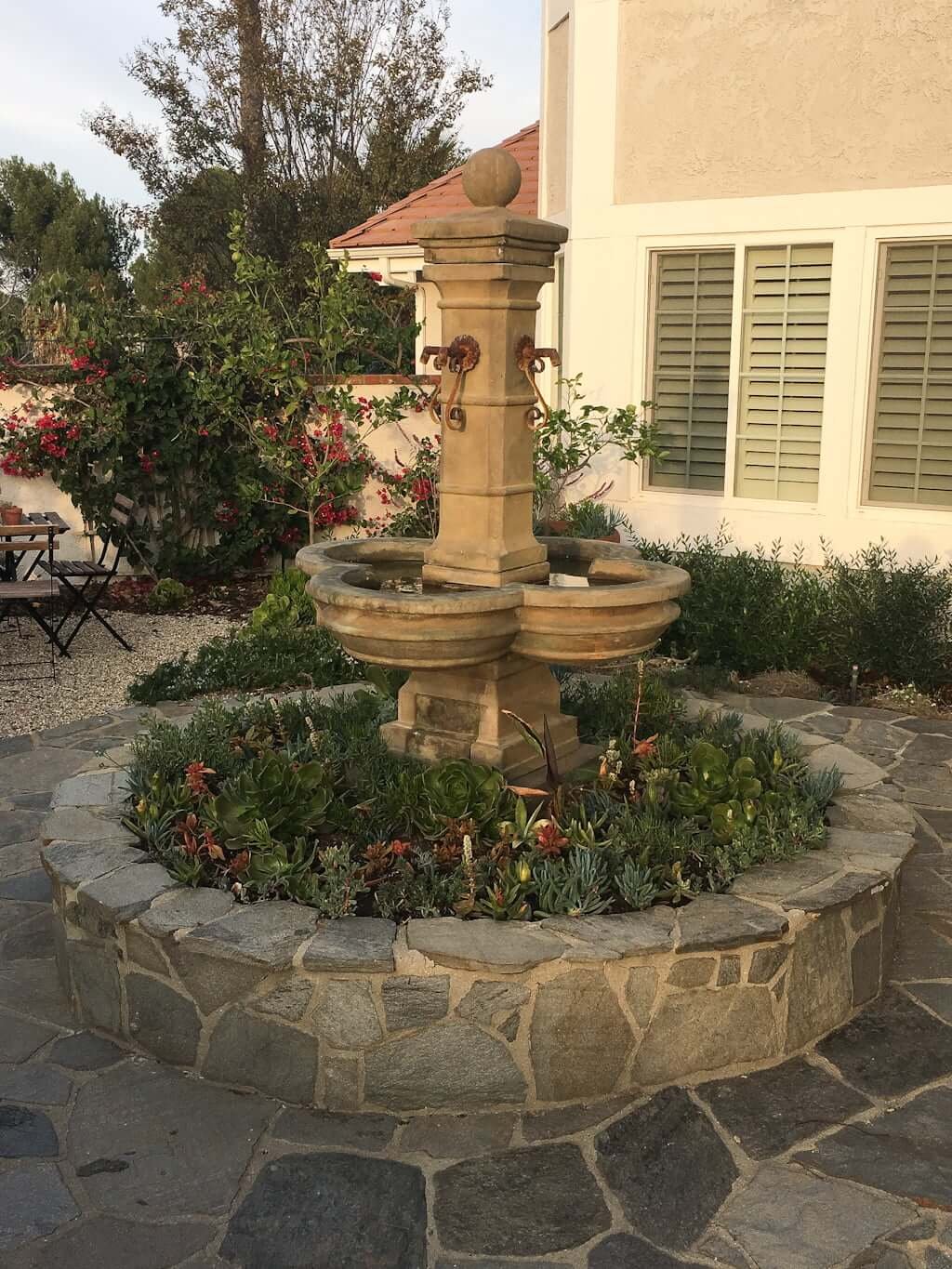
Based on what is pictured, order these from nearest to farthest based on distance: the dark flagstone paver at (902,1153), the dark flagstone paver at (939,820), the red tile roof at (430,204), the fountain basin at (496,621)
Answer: the dark flagstone paver at (902,1153), the fountain basin at (496,621), the dark flagstone paver at (939,820), the red tile roof at (430,204)

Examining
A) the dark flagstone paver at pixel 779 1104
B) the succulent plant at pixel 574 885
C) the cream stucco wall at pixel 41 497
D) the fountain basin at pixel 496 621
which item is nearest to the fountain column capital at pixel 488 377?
the fountain basin at pixel 496 621

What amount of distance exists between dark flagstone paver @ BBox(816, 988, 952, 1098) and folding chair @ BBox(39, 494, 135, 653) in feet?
19.4

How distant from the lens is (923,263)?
295 inches

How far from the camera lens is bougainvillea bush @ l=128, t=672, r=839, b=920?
3.84m

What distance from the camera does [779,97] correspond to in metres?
7.67

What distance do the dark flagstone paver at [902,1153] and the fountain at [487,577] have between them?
1745mm

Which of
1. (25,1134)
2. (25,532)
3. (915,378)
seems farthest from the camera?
(25,532)

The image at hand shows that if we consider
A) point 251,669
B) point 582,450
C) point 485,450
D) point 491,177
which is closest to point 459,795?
point 485,450

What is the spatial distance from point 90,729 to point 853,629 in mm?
4576

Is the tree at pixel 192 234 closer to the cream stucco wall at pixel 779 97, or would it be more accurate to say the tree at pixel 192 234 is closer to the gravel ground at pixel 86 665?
the gravel ground at pixel 86 665

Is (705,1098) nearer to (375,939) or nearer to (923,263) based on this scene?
(375,939)

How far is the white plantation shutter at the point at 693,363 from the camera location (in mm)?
8250

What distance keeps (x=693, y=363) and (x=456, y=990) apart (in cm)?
601

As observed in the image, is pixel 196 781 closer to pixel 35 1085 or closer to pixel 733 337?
pixel 35 1085
